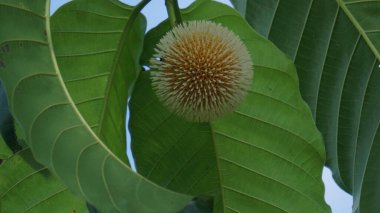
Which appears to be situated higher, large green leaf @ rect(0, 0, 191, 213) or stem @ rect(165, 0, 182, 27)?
stem @ rect(165, 0, 182, 27)

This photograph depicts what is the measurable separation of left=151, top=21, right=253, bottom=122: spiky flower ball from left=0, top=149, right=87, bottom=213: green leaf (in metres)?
0.31

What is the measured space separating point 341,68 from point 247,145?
304 mm

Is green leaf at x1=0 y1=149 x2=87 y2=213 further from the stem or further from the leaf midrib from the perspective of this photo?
the leaf midrib

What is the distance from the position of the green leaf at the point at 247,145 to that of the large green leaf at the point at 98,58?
0.30ft

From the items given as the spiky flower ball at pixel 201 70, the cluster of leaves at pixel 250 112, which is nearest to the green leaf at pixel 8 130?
the cluster of leaves at pixel 250 112

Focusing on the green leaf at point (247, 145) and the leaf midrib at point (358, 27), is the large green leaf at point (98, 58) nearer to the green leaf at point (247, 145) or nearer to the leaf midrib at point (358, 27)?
the green leaf at point (247, 145)

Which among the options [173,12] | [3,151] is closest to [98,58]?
[173,12]

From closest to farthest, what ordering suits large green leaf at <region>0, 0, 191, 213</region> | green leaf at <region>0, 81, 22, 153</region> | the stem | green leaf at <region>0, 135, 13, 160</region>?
large green leaf at <region>0, 0, 191, 213</region> → green leaf at <region>0, 81, 22, 153</region> → the stem → green leaf at <region>0, 135, 13, 160</region>

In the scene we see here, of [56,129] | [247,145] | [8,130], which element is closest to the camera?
[56,129]

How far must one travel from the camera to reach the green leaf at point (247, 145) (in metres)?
1.86

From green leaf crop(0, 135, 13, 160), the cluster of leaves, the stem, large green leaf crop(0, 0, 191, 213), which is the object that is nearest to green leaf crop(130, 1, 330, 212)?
the cluster of leaves

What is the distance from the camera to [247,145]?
6.25ft

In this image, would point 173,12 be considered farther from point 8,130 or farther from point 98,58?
point 8,130

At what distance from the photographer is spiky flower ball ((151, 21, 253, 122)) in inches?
67.9
